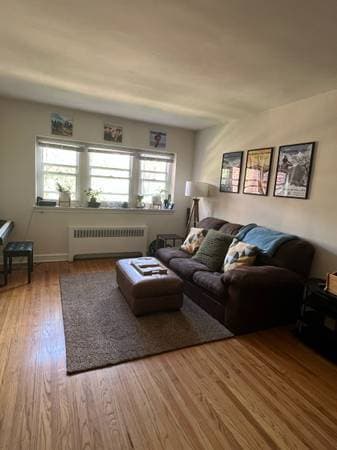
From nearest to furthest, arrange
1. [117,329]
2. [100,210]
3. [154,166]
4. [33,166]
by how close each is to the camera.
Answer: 1. [117,329]
2. [33,166]
3. [100,210]
4. [154,166]

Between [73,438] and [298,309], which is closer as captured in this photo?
[73,438]

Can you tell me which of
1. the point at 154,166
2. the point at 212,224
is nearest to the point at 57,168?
the point at 154,166

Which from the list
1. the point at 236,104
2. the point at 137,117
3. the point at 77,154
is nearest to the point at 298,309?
the point at 236,104

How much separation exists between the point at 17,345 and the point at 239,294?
1.94 metres

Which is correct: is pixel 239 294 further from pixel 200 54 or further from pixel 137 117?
pixel 137 117

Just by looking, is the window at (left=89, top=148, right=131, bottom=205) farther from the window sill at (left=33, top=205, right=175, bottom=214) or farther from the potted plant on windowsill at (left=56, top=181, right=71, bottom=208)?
the potted plant on windowsill at (left=56, top=181, right=71, bottom=208)

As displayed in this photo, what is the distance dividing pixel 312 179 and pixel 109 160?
322 centimetres

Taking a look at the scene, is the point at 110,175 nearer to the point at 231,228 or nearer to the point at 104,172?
the point at 104,172

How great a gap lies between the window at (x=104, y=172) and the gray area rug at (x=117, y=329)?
1.95 m

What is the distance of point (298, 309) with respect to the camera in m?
2.72

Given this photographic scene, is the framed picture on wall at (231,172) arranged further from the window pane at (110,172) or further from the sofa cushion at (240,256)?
the window pane at (110,172)

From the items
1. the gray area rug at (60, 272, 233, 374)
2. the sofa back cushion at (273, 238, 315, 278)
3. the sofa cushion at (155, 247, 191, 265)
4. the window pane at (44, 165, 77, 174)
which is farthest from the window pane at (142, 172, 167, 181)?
the sofa back cushion at (273, 238, 315, 278)

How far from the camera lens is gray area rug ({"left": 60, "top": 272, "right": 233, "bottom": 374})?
204 cm

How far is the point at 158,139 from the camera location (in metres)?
4.74
